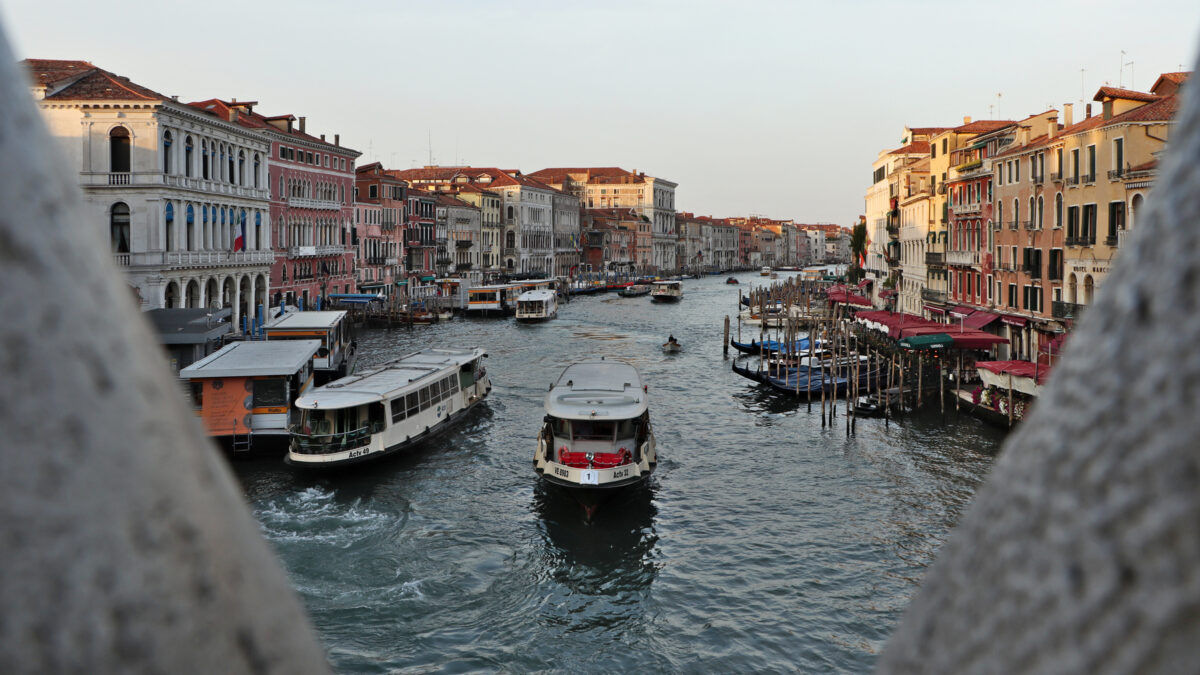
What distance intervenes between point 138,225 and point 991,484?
27302mm

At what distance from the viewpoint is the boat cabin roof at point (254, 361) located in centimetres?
1552

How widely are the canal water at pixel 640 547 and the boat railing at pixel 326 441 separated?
0.46 m

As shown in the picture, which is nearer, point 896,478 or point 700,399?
point 896,478

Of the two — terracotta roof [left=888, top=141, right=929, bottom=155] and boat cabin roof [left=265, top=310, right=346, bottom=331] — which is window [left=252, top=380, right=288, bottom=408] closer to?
boat cabin roof [left=265, top=310, right=346, bottom=331]

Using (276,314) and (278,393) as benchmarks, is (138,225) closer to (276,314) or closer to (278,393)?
(276,314)

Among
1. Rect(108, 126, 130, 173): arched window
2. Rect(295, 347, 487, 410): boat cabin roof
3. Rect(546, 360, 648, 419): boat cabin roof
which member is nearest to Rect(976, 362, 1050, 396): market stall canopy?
Rect(546, 360, 648, 419): boat cabin roof

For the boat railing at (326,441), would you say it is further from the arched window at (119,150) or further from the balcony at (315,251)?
the balcony at (315,251)

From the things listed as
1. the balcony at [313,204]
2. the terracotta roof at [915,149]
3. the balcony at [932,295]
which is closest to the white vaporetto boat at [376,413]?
the balcony at [932,295]

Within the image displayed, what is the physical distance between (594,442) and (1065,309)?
12.9 metres

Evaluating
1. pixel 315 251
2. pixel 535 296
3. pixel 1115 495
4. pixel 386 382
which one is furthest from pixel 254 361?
pixel 535 296

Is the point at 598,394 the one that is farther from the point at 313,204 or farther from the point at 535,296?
the point at 535,296

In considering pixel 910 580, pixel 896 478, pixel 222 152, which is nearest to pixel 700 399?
pixel 896 478

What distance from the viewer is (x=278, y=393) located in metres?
15.9

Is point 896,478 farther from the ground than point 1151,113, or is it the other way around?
point 1151,113
